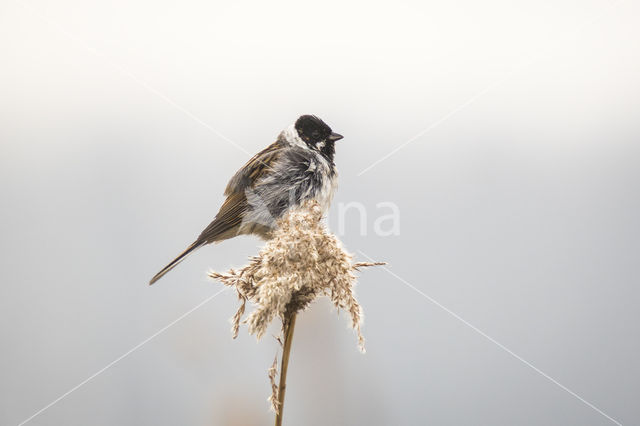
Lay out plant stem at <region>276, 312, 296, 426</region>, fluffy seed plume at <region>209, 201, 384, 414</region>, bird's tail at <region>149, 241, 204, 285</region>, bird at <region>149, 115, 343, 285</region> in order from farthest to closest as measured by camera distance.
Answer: bird at <region>149, 115, 343, 285</region>
bird's tail at <region>149, 241, 204, 285</region>
fluffy seed plume at <region>209, 201, 384, 414</region>
plant stem at <region>276, 312, 296, 426</region>

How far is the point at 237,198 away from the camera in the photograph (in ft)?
9.77

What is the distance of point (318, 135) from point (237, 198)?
74 centimetres

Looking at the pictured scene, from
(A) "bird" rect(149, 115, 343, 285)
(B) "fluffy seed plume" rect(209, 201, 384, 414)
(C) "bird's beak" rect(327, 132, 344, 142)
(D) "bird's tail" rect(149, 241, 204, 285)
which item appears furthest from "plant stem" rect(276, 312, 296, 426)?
(C) "bird's beak" rect(327, 132, 344, 142)

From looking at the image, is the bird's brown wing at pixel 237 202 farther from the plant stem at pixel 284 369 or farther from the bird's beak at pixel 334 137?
the plant stem at pixel 284 369

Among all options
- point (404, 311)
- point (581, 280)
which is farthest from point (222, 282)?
point (581, 280)

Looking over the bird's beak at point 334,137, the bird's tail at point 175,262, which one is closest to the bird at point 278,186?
the bird's beak at point 334,137

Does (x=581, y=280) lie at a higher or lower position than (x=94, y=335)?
higher

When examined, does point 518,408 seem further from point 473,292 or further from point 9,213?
point 9,213

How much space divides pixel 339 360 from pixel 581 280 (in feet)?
26.4

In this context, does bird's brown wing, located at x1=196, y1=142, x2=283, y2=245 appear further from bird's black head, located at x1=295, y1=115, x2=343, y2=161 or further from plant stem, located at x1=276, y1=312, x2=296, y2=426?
plant stem, located at x1=276, y1=312, x2=296, y2=426

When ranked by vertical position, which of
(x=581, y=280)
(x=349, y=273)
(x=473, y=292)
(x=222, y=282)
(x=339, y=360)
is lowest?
(x=339, y=360)

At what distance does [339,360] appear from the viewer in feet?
7.28

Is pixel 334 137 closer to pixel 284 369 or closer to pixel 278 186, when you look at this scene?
pixel 278 186

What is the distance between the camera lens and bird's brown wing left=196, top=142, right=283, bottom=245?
267 centimetres
